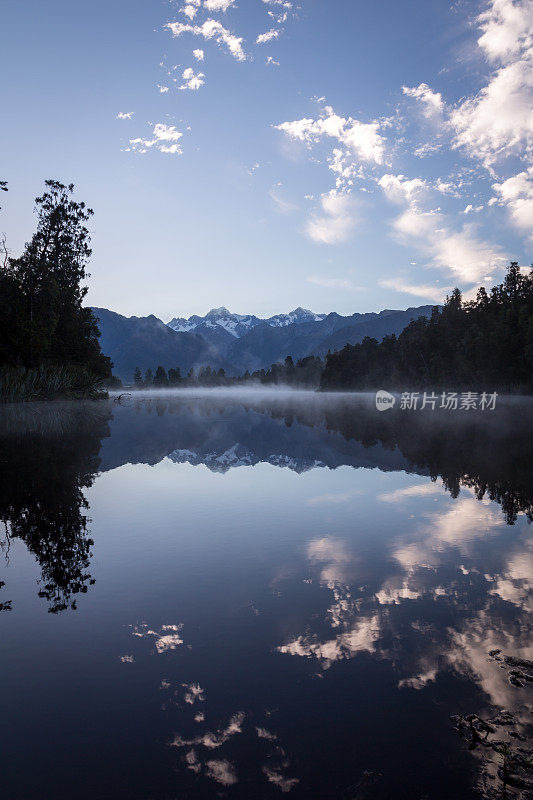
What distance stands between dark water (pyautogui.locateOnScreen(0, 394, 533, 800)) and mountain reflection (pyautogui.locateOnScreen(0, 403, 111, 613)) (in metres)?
0.08

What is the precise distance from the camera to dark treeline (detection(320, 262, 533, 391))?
9509 cm

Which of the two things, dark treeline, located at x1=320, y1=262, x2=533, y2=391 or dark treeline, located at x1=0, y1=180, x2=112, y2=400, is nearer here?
dark treeline, located at x1=0, y1=180, x2=112, y2=400

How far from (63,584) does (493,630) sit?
22.1 ft

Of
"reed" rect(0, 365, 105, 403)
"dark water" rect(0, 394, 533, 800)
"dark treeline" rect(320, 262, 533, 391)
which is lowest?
"dark water" rect(0, 394, 533, 800)

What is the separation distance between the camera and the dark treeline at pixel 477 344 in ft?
312

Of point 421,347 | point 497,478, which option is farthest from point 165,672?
point 421,347

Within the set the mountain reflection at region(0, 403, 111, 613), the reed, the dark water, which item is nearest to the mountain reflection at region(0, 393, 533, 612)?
the mountain reflection at region(0, 403, 111, 613)

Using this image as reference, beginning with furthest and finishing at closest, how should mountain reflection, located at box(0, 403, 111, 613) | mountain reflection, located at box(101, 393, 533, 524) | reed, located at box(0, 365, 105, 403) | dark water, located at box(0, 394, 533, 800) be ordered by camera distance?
reed, located at box(0, 365, 105, 403)
mountain reflection, located at box(101, 393, 533, 524)
mountain reflection, located at box(0, 403, 111, 613)
dark water, located at box(0, 394, 533, 800)

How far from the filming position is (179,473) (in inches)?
739

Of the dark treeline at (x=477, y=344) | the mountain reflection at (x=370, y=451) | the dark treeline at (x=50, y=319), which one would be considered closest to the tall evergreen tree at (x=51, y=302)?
the dark treeline at (x=50, y=319)

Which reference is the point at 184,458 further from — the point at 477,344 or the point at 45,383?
the point at 477,344

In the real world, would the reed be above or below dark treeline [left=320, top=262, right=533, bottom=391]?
below

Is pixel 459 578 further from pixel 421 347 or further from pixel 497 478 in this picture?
pixel 421 347

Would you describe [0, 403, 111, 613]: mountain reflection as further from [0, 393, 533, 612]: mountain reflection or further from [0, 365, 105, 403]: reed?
[0, 365, 105, 403]: reed
